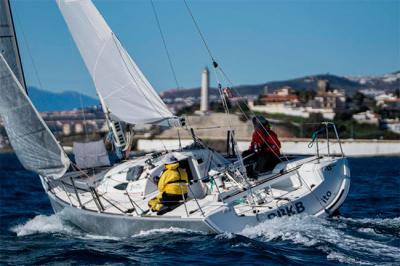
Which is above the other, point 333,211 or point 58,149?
point 58,149

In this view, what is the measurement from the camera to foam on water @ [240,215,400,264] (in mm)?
8562

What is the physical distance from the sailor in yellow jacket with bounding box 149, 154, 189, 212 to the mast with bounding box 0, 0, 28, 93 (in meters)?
3.79

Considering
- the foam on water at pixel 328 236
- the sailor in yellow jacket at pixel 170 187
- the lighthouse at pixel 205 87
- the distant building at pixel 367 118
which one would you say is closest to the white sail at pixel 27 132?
the sailor in yellow jacket at pixel 170 187

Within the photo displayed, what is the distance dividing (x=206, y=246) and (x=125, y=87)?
149 inches

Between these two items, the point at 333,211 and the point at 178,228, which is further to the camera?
the point at 333,211

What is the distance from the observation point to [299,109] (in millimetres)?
98812

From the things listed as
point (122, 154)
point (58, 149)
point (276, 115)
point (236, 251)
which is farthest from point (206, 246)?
point (276, 115)

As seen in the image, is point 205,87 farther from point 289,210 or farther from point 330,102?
point 289,210

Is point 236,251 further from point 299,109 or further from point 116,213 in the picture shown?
point 299,109

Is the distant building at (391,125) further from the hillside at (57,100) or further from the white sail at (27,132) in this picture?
the white sail at (27,132)

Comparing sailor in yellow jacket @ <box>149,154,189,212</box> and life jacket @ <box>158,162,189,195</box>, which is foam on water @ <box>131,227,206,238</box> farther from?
life jacket @ <box>158,162,189,195</box>

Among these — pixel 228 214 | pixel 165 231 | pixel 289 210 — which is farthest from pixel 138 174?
pixel 289 210

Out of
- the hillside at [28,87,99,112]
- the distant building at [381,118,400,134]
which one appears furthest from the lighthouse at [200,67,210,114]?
the hillside at [28,87,99,112]

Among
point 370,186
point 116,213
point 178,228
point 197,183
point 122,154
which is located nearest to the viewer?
point 178,228
